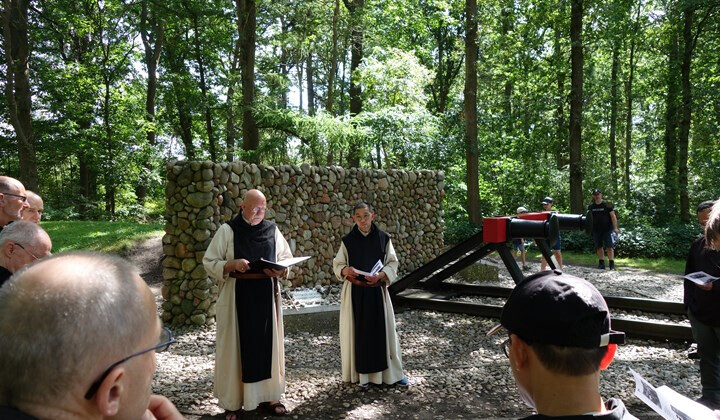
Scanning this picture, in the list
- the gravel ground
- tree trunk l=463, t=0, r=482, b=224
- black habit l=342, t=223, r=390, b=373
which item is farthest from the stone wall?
tree trunk l=463, t=0, r=482, b=224

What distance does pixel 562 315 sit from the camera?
52.1 inches

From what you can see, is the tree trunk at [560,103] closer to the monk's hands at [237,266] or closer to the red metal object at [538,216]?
the red metal object at [538,216]

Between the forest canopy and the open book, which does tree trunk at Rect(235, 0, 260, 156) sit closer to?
the forest canopy

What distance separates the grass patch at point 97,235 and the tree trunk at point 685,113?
59.4ft

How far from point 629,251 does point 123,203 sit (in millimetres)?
18239

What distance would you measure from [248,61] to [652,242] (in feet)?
43.6

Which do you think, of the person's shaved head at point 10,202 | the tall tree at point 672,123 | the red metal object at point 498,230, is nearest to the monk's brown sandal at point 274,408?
the red metal object at point 498,230

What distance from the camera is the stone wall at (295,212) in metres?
7.77

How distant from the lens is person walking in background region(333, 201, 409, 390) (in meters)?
5.07

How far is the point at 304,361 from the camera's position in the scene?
6266 mm

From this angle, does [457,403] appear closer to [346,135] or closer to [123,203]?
[346,135]

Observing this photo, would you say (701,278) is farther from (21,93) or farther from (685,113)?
(685,113)

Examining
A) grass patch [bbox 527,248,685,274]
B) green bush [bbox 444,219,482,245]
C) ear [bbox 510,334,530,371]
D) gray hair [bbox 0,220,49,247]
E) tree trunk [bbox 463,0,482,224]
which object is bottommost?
grass patch [bbox 527,248,685,274]

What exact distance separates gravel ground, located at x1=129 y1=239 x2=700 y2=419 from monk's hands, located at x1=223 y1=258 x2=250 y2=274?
1301 millimetres
